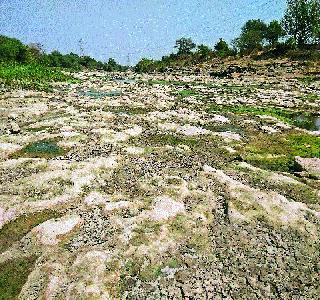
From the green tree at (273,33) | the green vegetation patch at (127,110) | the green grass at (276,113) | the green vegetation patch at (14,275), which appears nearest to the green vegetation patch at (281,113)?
the green grass at (276,113)

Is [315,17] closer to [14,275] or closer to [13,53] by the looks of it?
[13,53]

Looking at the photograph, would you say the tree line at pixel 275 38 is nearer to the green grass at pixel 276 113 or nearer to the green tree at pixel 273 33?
the green tree at pixel 273 33

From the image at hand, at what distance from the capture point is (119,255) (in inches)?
276

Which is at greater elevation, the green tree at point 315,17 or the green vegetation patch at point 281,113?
the green tree at point 315,17

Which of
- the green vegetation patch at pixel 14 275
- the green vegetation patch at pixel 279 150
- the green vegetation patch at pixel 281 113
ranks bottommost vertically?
the green vegetation patch at pixel 14 275

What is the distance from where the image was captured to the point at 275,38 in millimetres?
100625

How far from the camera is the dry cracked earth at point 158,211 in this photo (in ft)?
21.0

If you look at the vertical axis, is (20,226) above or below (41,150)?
below

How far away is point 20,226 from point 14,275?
170 cm

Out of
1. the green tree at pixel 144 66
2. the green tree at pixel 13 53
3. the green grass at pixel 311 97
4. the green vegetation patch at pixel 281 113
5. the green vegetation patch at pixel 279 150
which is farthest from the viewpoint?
the green tree at pixel 144 66

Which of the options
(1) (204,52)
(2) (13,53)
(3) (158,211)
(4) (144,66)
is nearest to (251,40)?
(1) (204,52)

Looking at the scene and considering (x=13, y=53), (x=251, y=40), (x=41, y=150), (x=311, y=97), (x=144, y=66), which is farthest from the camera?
(x=144, y=66)

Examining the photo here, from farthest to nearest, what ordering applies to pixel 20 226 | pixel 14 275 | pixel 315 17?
pixel 315 17 < pixel 20 226 < pixel 14 275

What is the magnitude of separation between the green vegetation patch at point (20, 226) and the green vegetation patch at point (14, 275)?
23.5 inches
